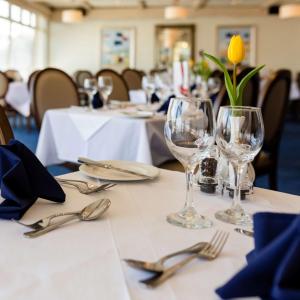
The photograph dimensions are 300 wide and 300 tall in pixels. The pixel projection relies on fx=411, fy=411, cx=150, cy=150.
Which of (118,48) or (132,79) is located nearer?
(132,79)

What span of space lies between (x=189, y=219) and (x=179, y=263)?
19 cm

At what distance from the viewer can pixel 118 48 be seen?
39.5 feet

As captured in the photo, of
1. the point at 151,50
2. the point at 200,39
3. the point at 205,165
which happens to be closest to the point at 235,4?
the point at 200,39

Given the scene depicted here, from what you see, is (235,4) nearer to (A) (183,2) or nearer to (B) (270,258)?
(A) (183,2)

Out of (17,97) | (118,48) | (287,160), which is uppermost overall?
(118,48)

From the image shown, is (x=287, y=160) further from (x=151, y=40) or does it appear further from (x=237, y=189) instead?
(x=151, y=40)

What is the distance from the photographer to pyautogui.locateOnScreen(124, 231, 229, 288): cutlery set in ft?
1.66

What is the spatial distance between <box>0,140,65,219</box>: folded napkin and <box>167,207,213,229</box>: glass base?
0.76 ft

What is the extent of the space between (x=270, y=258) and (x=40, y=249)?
1.09 ft

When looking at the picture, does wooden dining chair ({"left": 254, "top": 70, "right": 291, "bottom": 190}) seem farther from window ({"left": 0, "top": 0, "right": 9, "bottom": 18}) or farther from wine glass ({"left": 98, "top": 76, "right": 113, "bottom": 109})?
window ({"left": 0, "top": 0, "right": 9, "bottom": 18})

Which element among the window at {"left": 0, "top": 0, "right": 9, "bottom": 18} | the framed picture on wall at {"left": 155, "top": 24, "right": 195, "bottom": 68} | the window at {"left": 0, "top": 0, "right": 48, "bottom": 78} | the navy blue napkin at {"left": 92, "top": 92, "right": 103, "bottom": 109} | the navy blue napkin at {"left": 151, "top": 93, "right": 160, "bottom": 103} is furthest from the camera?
the framed picture on wall at {"left": 155, "top": 24, "right": 195, "bottom": 68}

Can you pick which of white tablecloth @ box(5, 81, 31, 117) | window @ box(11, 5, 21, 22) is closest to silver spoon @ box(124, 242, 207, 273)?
white tablecloth @ box(5, 81, 31, 117)

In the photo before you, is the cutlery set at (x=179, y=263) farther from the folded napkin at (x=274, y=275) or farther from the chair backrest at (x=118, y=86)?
the chair backrest at (x=118, y=86)

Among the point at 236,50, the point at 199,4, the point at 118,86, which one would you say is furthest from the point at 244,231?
the point at 199,4
